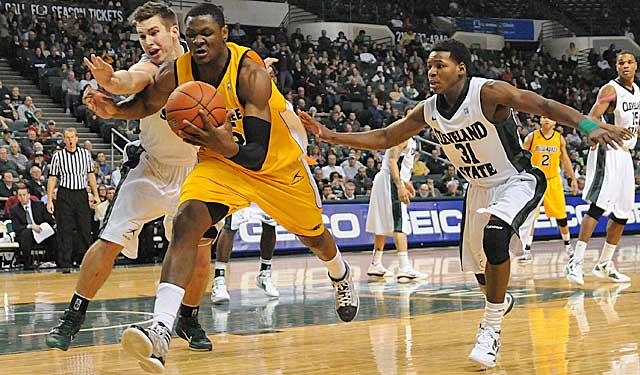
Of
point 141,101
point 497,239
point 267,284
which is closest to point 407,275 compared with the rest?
point 267,284

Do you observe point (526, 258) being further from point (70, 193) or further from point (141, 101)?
point (141, 101)

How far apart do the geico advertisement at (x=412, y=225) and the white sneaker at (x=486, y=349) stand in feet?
29.5

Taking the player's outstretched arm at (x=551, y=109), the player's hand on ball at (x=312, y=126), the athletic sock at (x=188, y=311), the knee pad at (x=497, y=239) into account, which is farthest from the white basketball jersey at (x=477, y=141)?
the athletic sock at (x=188, y=311)

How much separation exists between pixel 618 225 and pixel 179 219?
6.09 m

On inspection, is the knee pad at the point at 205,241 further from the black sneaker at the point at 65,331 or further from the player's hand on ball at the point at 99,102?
the player's hand on ball at the point at 99,102

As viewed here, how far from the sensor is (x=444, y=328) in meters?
6.29

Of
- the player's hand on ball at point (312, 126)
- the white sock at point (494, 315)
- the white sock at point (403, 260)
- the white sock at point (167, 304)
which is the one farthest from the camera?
the white sock at point (403, 260)

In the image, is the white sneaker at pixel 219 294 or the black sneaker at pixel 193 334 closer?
the black sneaker at pixel 193 334

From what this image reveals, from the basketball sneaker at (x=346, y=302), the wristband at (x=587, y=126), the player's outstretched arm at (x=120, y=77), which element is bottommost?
the basketball sneaker at (x=346, y=302)

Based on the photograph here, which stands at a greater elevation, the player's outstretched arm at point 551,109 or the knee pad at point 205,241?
the player's outstretched arm at point 551,109

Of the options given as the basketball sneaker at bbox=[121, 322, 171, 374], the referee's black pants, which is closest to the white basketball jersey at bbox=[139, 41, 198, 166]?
the basketball sneaker at bbox=[121, 322, 171, 374]

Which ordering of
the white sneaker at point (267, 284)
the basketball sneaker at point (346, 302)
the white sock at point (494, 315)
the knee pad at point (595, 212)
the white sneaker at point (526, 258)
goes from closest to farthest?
1. the white sock at point (494, 315)
2. the basketball sneaker at point (346, 302)
3. the white sneaker at point (267, 284)
4. the knee pad at point (595, 212)
5. the white sneaker at point (526, 258)

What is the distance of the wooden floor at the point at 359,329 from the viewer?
4.92m

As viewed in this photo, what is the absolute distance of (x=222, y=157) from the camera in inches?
186
